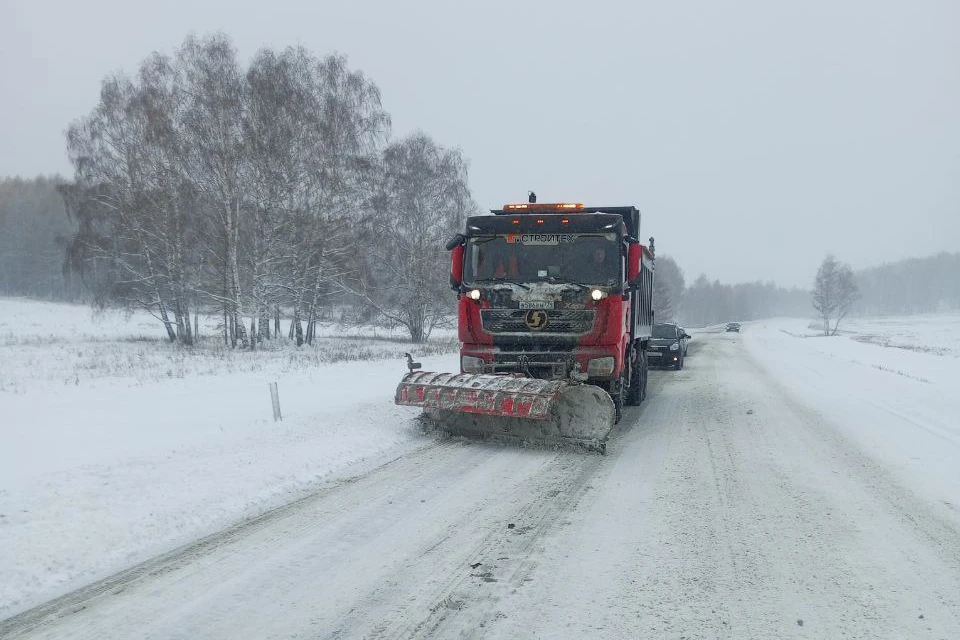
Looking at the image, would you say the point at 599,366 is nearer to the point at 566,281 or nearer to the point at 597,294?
the point at 597,294

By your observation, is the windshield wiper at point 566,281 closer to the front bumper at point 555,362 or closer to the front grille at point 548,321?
the front grille at point 548,321

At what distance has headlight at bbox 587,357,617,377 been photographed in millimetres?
7789

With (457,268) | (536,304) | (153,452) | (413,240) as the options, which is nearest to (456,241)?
(457,268)

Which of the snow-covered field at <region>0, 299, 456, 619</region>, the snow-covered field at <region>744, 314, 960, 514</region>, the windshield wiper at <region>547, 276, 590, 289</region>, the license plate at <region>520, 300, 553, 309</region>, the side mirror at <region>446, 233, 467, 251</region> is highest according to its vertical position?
the side mirror at <region>446, 233, 467, 251</region>

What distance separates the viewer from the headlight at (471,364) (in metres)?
8.24

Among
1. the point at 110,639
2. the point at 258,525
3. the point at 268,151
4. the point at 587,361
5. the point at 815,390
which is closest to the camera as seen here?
the point at 110,639

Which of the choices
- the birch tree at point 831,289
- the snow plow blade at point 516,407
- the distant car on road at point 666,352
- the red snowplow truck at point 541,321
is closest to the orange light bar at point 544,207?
the red snowplow truck at point 541,321

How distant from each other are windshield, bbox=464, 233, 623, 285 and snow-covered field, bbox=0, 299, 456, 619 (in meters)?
2.50

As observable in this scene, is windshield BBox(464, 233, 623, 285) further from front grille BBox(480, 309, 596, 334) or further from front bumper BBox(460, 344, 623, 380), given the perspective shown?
front bumper BBox(460, 344, 623, 380)

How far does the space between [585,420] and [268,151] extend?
19.7m

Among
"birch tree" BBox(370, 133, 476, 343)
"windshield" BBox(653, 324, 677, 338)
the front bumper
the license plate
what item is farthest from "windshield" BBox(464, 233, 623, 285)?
"birch tree" BBox(370, 133, 476, 343)

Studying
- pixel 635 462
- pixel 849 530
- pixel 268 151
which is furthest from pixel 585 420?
pixel 268 151

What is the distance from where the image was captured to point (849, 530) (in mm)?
4555

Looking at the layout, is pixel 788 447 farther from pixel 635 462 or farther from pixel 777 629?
pixel 777 629
